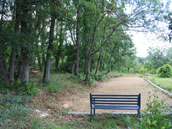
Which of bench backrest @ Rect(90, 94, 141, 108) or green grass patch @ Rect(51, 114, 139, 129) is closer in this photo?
green grass patch @ Rect(51, 114, 139, 129)

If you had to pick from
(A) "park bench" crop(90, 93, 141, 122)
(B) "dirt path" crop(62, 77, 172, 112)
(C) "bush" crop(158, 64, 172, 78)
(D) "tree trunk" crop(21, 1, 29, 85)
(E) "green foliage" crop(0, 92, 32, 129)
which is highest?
(D) "tree trunk" crop(21, 1, 29, 85)

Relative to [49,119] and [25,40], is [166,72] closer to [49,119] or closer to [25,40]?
[25,40]

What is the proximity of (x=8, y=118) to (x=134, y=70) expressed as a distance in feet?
117

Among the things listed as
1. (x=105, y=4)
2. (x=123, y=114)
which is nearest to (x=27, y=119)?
(x=123, y=114)

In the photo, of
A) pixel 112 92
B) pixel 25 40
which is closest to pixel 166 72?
pixel 112 92

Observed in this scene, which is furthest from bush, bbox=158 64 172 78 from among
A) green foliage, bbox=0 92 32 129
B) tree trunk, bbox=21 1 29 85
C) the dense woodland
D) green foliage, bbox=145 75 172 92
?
green foliage, bbox=0 92 32 129

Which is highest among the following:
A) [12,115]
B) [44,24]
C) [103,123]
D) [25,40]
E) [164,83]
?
[44,24]

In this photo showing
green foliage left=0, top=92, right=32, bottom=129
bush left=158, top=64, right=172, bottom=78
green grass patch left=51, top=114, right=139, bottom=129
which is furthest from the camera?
bush left=158, top=64, right=172, bottom=78

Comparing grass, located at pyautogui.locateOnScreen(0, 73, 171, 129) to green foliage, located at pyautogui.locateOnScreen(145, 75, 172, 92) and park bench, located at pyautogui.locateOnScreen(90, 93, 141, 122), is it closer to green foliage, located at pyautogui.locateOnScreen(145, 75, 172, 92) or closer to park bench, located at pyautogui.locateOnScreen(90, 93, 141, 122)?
park bench, located at pyautogui.locateOnScreen(90, 93, 141, 122)

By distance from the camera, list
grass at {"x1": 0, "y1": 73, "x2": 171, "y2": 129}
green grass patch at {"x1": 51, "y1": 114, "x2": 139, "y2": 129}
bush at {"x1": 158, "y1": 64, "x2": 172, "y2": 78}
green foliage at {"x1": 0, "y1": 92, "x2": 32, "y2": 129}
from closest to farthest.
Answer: green foliage at {"x1": 0, "y1": 92, "x2": 32, "y2": 129}
grass at {"x1": 0, "y1": 73, "x2": 171, "y2": 129}
green grass patch at {"x1": 51, "y1": 114, "x2": 139, "y2": 129}
bush at {"x1": 158, "y1": 64, "x2": 172, "y2": 78}

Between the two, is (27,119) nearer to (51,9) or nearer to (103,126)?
(103,126)

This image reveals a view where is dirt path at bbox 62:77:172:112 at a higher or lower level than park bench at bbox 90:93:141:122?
lower

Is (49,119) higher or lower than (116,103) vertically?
lower

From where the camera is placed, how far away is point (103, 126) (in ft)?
15.2
